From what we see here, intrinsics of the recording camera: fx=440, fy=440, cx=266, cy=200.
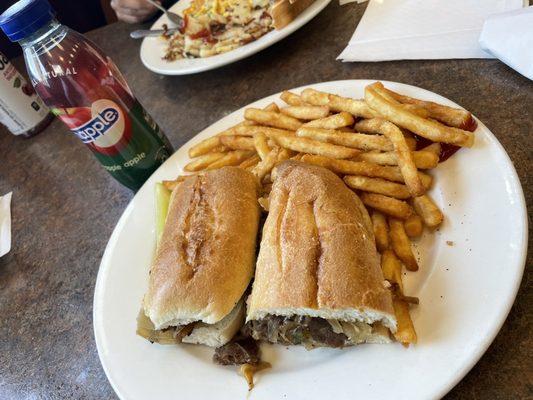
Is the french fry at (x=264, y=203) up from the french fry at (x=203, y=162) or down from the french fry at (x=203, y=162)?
up

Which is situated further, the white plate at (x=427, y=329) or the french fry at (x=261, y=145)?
the french fry at (x=261, y=145)

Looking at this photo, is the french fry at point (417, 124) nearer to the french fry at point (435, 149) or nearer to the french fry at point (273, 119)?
the french fry at point (435, 149)

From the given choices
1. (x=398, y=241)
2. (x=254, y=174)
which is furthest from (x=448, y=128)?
(x=254, y=174)

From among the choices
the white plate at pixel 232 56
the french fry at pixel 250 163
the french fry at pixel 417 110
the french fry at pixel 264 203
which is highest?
the french fry at pixel 417 110

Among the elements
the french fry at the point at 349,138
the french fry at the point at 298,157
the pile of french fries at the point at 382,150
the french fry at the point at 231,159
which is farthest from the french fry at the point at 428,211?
the french fry at the point at 231,159

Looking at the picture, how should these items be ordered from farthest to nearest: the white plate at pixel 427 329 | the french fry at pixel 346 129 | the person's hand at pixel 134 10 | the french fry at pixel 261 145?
the person's hand at pixel 134 10
the french fry at pixel 261 145
the french fry at pixel 346 129
the white plate at pixel 427 329

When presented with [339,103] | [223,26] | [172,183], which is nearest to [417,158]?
[339,103]

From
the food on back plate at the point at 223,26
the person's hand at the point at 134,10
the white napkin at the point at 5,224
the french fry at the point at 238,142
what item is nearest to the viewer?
the french fry at the point at 238,142
